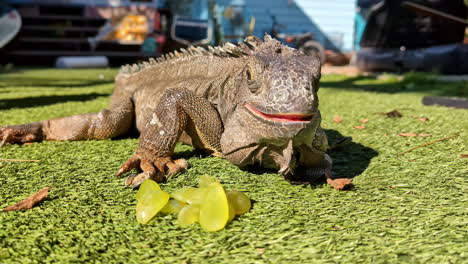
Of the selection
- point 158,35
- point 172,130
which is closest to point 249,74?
point 172,130

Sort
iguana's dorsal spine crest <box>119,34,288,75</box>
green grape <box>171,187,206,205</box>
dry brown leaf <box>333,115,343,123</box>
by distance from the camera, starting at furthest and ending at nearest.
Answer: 1. dry brown leaf <box>333,115,343,123</box>
2. iguana's dorsal spine crest <box>119,34,288,75</box>
3. green grape <box>171,187,206,205</box>

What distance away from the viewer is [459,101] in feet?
16.4

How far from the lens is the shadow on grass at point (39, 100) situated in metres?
5.37

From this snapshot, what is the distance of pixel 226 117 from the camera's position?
8.34ft

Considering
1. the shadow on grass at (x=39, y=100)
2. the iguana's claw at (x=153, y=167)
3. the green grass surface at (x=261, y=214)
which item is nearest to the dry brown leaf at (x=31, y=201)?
the green grass surface at (x=261, y=214)

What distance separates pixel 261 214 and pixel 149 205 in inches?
19.3

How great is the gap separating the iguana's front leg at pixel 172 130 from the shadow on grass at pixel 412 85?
5528 millimetres

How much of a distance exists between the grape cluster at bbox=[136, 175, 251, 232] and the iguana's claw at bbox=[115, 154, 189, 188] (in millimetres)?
298

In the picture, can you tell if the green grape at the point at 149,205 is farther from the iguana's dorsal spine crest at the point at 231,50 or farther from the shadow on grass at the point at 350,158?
the shadow on grass at the point at 350,158

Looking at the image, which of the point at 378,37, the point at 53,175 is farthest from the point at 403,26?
the point at 53,175

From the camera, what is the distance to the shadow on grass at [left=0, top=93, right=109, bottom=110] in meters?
5.37

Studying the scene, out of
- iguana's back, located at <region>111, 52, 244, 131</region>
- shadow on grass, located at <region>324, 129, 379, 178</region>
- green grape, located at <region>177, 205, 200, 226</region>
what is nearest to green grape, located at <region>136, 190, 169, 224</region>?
green grape, located at <region>177, 205, 200, 226</region>

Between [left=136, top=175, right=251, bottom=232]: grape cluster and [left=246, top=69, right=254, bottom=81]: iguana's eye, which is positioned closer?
[left=136, top=175, right=251, bottom=232]: grape cluster

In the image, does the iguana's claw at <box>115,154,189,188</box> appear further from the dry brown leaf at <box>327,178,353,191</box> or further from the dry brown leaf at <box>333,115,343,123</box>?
the dry brown leaf at <box>333,115,343,123</box>
